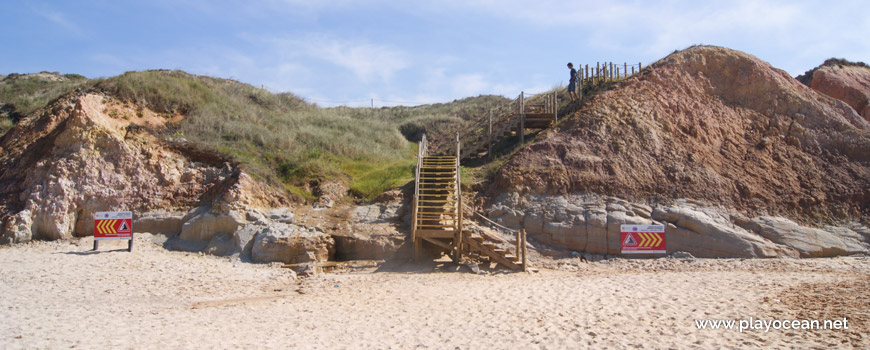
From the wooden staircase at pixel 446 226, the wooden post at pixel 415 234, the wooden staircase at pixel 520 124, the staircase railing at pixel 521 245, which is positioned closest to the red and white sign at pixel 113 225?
the wooden post at pixel 415 234

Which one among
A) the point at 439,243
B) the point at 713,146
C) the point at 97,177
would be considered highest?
the point at 713,146

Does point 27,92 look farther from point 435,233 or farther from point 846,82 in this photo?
point 846,82

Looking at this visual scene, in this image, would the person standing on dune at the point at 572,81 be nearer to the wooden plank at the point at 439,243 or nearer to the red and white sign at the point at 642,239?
the red and white sign at the point at 642,239

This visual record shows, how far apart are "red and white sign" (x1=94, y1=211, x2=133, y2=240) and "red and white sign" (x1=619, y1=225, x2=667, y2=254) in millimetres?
13142

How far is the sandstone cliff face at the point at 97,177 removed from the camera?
1469 cm

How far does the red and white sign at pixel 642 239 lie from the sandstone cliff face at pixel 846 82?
13948 mm

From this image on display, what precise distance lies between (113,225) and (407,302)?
28.4 feet

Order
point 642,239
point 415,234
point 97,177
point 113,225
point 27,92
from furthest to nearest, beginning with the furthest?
1. point 27,92
2. point 97,177
3. point 642,239
4. point 415,234
5. point 113,225

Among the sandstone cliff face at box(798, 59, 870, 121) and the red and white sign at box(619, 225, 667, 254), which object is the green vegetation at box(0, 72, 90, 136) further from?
the sandstone cliff face at box(798, 59, 870, 121)

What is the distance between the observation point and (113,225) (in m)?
13.7

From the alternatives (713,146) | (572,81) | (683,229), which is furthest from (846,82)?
(683,229)

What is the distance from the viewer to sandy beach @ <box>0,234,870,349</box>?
25.6ft

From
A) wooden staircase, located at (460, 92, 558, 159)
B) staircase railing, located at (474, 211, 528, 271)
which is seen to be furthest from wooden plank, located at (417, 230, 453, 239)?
wooden staircase, located at (460, 92, 558, 159)

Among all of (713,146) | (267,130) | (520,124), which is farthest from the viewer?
(267,130)
